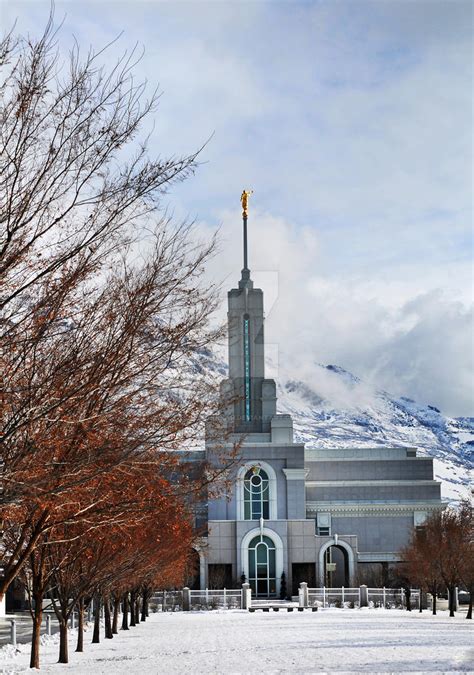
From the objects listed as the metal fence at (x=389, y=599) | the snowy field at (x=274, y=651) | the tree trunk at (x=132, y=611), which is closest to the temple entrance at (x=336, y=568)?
the metal fence at (x=389, y=599)

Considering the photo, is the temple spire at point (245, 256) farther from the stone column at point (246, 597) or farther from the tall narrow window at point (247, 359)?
the stone column at point (246, 597)

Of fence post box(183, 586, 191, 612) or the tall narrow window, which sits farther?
the tall narrow window

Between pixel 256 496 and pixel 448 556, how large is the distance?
34.5 metres

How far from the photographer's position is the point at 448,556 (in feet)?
154

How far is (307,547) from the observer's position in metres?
78.5

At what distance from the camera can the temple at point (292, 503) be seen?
77.8 meters

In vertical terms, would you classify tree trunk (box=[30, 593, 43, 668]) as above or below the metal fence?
→ above

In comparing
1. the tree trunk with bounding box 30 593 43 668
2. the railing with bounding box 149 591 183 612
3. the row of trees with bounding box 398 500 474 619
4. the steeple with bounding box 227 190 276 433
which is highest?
the steeple with bounding box 227 190 276 433

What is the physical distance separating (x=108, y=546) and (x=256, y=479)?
5487cm

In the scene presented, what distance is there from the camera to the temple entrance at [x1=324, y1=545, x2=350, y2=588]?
80062 millimetres

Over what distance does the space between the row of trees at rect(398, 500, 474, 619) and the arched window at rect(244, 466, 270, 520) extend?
2359 centimetres

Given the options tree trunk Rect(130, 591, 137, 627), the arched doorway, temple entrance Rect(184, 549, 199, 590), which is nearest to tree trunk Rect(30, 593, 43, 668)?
tree trunk Rect(130, 591, 137, 627)

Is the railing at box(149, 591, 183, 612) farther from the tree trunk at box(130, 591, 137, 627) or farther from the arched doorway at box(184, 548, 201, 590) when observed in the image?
the tree trunk at box(130, 591, 137, 627)

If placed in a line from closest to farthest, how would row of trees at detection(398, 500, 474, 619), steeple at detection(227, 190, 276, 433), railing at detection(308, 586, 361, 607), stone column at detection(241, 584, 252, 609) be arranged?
row of trees at detection(398, 500, 474, 619) < stone column at detection(241, 584, 252, 609) < railing at detection(308, 586, 361, 607) < steeple at detection(227, 190, 276, 433)
